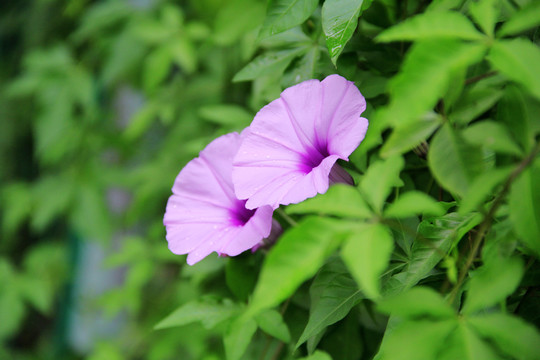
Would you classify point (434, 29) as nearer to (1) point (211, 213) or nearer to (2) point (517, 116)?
(2) point (517, 116)

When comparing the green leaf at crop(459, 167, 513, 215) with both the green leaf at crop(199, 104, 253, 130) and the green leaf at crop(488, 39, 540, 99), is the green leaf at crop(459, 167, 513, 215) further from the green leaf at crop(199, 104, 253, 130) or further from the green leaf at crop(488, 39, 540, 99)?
the green leaf at crop(199, 104, 253, 130)

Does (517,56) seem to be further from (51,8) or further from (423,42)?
(51,8)


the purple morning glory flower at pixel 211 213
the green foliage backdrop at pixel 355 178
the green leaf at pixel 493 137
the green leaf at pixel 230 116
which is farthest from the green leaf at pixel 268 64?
the green leaf at pixel 493 137

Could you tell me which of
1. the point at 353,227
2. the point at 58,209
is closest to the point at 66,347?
the point at 58,209

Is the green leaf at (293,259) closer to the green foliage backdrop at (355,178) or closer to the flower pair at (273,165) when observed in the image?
the green foliage backdrop at (355,178)

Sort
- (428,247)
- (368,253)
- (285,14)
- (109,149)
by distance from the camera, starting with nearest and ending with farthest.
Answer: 1. (368,253)
2. (428,247)
3. (285,14)
4. (109,149)

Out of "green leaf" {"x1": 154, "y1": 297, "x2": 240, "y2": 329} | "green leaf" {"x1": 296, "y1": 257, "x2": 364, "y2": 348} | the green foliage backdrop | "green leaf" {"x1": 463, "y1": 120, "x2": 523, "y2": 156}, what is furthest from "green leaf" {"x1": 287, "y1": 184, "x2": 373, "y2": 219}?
"green leaf" {"x1": 154, "y1": 297, "x2": 240, "y2": 329}

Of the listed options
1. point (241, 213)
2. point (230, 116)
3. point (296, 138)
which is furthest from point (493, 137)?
point (230, 116)
